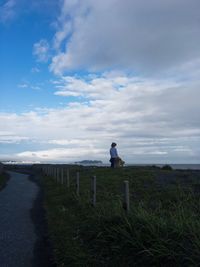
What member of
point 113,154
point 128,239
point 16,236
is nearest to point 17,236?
point 16,236

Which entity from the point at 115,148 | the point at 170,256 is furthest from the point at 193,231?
the point at 115,148

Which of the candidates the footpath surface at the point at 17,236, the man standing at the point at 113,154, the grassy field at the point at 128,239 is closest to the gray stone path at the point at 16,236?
the footpath surface at the point at 17,236

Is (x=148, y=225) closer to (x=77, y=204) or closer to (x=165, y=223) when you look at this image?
(x=165, y=223)

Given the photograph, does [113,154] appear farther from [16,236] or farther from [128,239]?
→ [128,239]

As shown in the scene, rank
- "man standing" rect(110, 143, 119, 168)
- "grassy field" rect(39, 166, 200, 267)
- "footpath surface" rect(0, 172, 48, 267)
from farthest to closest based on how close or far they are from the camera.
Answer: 1. "man standing" rect(110, 143, 119, 168)
2. "footpath surface" rect(0, 172, 48, 267)
3. "grassy field" rect(39, 166, 200, 267)

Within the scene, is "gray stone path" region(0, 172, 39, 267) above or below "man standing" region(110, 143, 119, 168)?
below

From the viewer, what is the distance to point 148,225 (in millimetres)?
7246

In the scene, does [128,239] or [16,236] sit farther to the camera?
[16,236]

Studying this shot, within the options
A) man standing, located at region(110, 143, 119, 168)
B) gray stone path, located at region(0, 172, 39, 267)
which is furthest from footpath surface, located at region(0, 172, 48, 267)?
man standing, located at region(110, 143, 119, 168)

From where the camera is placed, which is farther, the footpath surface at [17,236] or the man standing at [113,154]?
the man standing at [113,154]

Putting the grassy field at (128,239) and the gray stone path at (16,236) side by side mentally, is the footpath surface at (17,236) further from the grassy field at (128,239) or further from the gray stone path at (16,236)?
the grassy field at (128,239)

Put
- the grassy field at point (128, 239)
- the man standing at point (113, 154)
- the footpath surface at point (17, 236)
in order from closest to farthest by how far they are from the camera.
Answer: the grassy field at point (128, 239), the footpath surface at point (17, 236), the man standing at point (113, 154)

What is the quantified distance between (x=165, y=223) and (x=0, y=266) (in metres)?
→ 3.10

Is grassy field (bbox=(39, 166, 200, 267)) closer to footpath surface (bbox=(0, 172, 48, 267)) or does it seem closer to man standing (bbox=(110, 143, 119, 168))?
footpath surface (bbox=(0, 172, 48, 267))
